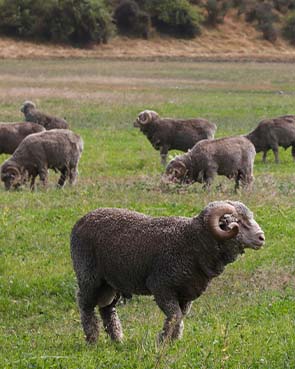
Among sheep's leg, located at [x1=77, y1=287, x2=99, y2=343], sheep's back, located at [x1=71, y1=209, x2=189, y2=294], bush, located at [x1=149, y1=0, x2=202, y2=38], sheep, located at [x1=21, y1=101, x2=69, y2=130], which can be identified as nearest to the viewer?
sheep's back, located at [x1=71, y1=209, x2=189, y2=294]

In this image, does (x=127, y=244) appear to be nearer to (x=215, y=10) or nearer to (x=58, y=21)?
(x=58, y=21)

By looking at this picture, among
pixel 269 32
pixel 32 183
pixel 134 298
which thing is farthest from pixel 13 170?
pixel 269 32

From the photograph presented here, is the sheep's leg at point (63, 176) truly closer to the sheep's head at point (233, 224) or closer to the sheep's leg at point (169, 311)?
the sheep's leg at point (169, 311)

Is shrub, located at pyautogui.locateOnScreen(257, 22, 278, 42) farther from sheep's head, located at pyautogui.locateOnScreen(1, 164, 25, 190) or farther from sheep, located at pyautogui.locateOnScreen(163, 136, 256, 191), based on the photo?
sheep's head, located at pyautogui.locateOnScreen(1, 164, 25, 190)

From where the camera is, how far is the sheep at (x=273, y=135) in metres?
26.1

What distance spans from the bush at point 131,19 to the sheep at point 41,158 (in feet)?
249

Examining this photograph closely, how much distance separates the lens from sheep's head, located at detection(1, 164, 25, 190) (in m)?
20.0

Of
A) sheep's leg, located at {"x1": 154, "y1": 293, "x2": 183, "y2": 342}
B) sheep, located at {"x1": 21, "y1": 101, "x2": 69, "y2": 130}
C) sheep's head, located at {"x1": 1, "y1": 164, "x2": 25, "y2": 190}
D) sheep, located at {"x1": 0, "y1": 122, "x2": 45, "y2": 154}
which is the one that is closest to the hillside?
sheep, located at {"x1": 21, "y1": 101, "x2": 69, "y2": 130}

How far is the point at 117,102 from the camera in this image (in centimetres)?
4212

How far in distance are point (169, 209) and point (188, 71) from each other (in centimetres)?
4901

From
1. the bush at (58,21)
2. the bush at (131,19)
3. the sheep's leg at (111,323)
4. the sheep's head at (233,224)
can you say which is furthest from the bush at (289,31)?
the sheep's head at (233,224)

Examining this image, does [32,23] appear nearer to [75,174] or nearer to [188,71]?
[188,71]

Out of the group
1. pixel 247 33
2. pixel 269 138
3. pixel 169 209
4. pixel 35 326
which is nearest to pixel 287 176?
pixel 269 138

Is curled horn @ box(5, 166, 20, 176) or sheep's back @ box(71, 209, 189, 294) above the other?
sheep's back @ box(71, 209, 189, 294)
